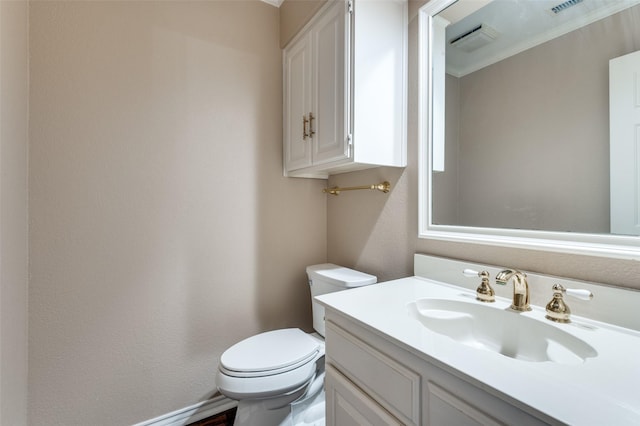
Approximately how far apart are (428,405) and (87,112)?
1677 millimetres

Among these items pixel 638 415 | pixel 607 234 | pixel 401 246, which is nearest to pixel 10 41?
pixel 401 246

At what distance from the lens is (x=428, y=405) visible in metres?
0.62

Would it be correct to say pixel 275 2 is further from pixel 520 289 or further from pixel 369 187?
pixel 520 289

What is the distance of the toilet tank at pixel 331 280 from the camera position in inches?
54.0

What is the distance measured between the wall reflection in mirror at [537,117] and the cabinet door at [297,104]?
0.63 meters

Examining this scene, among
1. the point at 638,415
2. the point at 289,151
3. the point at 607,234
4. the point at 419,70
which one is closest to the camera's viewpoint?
the point at 638,415

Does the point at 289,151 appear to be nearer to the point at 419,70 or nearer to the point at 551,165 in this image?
the point at 419,70

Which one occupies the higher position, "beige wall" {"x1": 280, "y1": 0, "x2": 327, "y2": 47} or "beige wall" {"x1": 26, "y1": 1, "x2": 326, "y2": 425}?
"beige wall" {"x1": 280, "y1": 0, "x2": 327, "y2": 47}

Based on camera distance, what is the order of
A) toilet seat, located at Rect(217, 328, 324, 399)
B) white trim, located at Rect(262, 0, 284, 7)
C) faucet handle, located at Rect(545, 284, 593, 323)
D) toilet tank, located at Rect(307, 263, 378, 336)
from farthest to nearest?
white trim, located at Rect(262, 0, 284, 7) < toilet tank, located at Rect(307, 263, 378, 336) < toilet seat, located at Rect(217, 328, 324, 399) < faucet handle, located at Rect(545, 284, 593, 323)

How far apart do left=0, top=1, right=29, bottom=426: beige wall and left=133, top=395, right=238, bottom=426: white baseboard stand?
0.52 meters

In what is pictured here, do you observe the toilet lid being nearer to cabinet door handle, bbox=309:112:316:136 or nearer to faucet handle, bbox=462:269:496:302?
faucet handle, bbox=462:269:496:302

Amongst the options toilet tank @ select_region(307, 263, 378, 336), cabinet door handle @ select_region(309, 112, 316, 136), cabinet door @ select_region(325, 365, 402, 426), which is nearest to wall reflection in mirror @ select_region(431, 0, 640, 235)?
toilet tank @ select_region(307, 263, 378, 336)

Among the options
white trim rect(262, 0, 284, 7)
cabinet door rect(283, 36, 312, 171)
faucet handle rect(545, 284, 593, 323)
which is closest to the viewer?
faucet handle rect(545, 284, 593, 323)

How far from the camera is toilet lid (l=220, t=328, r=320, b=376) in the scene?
117 centimetres
